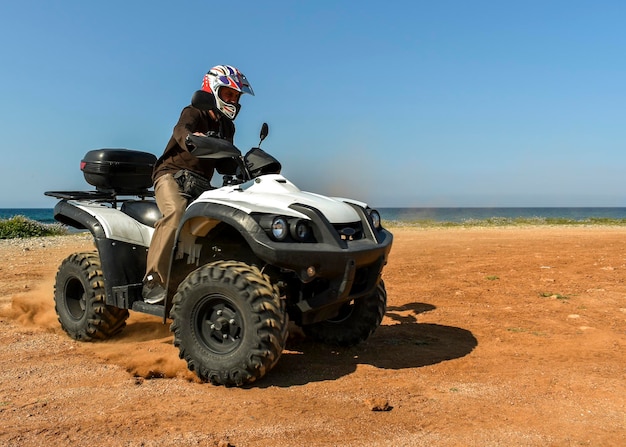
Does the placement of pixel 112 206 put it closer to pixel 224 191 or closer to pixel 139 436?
pixel 224 191

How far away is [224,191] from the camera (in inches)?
172

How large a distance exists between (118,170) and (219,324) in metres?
2.53

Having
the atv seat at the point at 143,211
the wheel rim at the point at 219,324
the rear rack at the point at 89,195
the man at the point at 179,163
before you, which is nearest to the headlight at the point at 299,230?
the wheel rim at the point at 219,324

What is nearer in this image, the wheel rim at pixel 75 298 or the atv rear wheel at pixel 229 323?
the atv rear wheel at pixel 229 323

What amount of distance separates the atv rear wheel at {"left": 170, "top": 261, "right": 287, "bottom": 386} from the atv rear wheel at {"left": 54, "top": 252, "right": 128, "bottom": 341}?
1.54m

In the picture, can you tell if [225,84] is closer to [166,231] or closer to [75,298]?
[166,231]

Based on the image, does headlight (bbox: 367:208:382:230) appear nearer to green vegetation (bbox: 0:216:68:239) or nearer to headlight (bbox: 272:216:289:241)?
headlight (bbox: 272:216:289:241)

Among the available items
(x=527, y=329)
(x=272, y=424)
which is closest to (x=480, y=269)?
(x=527, y=329)

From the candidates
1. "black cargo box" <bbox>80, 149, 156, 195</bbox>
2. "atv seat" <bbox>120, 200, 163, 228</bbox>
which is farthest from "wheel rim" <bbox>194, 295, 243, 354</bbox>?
"black cargo box" <bbox>80, 149, 156, 195</bbox>

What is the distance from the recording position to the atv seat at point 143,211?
5512mm

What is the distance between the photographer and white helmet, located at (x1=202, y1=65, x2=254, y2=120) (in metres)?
4.59

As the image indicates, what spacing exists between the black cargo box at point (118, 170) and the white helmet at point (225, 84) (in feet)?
5.13

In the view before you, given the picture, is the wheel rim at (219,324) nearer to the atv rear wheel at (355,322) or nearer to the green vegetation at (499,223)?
the atv rear wheel at (355,322)

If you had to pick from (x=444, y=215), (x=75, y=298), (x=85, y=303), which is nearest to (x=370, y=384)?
(x=85, y=303)
